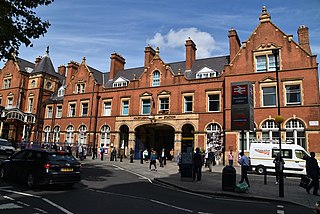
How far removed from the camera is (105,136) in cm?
3475

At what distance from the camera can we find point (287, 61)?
24.8 metres

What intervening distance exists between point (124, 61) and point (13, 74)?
786 inches

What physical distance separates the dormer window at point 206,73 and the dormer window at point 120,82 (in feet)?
34.7

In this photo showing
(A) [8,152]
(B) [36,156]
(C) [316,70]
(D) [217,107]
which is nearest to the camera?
(B) [36,156]

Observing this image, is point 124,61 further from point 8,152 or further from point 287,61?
point 287,61

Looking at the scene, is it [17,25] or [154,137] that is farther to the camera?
[154,137]

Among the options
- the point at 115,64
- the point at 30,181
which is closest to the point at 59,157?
the point at 30,181

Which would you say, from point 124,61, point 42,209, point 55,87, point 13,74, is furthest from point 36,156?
point 13,74

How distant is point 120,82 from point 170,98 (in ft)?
30.1

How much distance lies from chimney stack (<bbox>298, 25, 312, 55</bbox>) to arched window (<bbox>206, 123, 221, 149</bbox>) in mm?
11851

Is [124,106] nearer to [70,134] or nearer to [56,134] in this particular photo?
[70,134]

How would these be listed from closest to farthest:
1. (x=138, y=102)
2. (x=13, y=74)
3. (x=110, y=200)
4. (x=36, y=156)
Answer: (x=110, y=200) < (x=36, y=156) < (x=138, y=102) < (x=13, y=74)

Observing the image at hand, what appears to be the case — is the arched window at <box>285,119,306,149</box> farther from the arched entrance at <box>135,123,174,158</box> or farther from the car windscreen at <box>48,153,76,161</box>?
the car windscreen at <box>48,153,76,161</box>

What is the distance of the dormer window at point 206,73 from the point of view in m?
29.8
